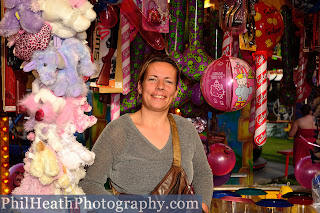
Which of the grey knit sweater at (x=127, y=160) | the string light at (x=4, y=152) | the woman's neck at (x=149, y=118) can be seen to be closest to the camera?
the grey knit sweater at (x=127, y=160)

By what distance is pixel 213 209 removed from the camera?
2922 mm

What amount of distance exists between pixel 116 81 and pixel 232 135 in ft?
7.97

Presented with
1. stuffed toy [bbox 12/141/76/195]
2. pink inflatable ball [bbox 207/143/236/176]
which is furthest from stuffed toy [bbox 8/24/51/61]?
pink inflatable ball [bbox 207/143/236/176]

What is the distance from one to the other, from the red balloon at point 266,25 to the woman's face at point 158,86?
119 centimetres

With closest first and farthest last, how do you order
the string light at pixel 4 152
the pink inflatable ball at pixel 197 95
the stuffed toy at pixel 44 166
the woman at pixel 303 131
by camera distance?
the stuffed toy at pixel 44 166, the string light at pixel 4 152, the pink inflatable ball at pixel 197 95, the woman at pixel 303 131

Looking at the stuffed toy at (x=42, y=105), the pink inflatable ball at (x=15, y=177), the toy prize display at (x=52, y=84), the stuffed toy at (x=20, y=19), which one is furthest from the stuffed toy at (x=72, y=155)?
the pink inflatable ball at (x=15, y=177)

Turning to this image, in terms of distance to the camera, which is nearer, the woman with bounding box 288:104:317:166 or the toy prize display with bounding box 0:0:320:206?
the toy prize display with bounding box 0:0:320:206

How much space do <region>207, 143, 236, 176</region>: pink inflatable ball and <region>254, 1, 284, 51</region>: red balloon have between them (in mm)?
924

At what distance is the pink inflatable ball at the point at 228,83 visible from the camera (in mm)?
2555

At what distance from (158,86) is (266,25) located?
1322mm

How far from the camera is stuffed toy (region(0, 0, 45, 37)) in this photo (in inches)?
52.1

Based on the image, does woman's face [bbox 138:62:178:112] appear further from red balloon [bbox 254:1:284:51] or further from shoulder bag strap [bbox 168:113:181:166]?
red balloon [bbox 254:1:284:51]

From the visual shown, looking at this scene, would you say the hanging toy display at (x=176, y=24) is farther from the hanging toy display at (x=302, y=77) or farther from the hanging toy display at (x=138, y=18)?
the hanging toy display at (x=302, y=77)

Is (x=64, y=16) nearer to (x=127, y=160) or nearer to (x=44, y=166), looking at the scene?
(x=44, y=166)
